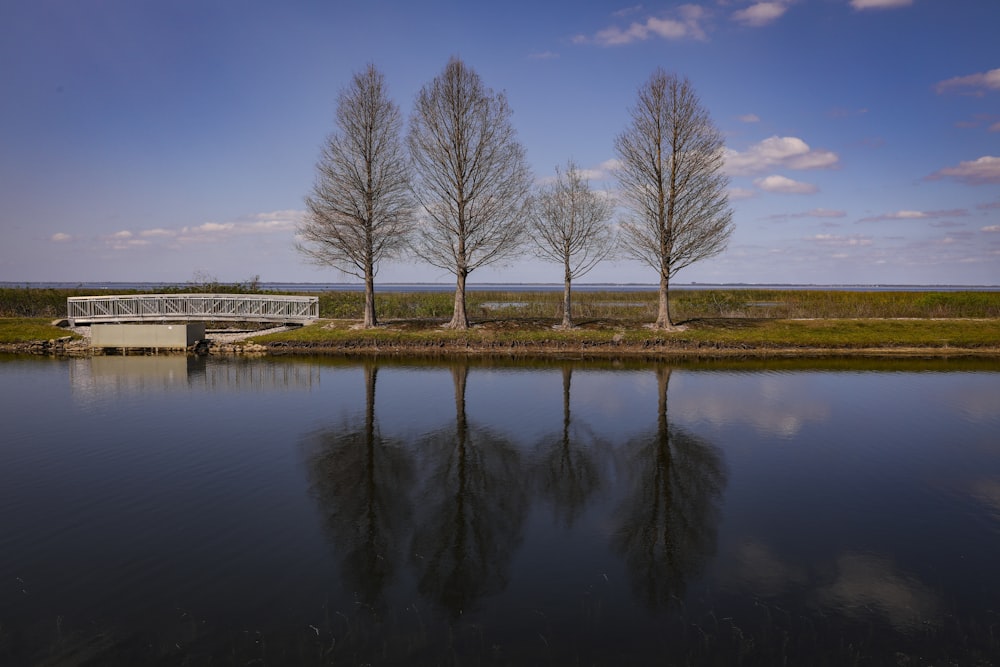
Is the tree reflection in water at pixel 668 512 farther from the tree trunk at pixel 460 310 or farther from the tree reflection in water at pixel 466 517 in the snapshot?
the tree trunk at pixel 460 310

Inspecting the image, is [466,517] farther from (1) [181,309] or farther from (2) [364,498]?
(1) [181,309]

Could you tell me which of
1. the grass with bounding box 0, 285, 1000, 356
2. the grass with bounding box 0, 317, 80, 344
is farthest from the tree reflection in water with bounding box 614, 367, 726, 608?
the grass with bounding box 0, 317, 80, 344

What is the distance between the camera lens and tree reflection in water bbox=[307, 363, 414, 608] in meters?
9.17

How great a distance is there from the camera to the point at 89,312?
41.9 meters

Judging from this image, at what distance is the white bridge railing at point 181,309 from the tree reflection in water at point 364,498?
27160 mm

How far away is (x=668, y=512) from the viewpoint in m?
11.5

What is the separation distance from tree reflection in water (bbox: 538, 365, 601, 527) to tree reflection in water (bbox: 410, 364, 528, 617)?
619mm

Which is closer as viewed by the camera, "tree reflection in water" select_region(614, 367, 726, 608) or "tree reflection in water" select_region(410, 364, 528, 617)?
"tree reflection in water" select_region(410, 364, 528, 617)

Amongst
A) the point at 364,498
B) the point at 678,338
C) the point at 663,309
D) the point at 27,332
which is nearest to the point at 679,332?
the point at 678,338

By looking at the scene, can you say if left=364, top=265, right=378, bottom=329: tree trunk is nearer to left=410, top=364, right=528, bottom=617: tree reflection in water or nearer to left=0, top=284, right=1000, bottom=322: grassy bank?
left=0, top=284, right=1000, bottom=322: grassy bank

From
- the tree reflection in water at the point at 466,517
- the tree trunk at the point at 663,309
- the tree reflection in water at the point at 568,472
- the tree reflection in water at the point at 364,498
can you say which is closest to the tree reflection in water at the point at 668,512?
the tree reflection in water at the point at 568,472

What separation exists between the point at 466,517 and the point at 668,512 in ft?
12.8

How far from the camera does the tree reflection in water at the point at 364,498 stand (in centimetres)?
917

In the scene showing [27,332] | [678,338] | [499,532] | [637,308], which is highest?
[637,308]
